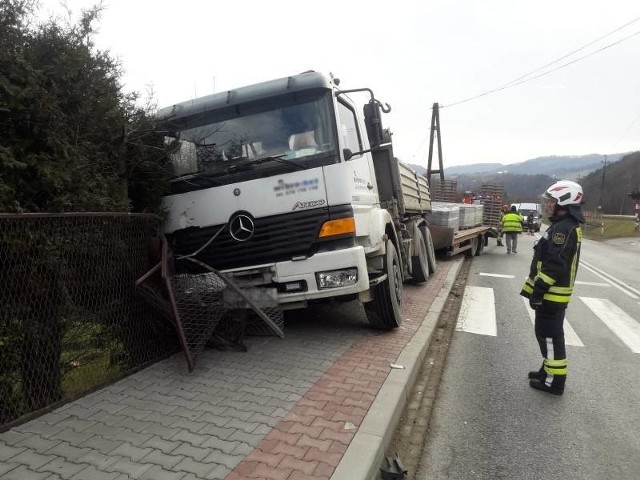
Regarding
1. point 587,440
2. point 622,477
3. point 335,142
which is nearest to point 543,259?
point 587,440

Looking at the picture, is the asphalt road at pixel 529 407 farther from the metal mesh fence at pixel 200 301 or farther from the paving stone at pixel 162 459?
the metal mesh fence at pixel 200 301

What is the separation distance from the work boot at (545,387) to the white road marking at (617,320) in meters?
2.18

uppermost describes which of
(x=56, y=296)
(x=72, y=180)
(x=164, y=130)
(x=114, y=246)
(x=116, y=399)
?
(x=164, y=130)

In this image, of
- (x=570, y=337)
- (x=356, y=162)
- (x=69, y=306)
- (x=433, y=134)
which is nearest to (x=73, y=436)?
(x=69, y=306)

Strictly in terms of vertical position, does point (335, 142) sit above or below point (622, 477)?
above

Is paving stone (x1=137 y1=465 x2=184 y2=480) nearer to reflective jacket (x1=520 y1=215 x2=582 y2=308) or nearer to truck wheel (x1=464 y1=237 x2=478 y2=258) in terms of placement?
reflective jacket (x1=520 y1=215 x2=582 y2=308)

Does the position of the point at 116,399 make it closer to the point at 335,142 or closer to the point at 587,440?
the point at 335,142

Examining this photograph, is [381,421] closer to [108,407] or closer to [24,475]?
[108,407]

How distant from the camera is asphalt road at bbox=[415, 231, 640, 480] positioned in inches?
118

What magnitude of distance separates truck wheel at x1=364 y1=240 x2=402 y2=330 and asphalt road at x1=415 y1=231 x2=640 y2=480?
80 cm

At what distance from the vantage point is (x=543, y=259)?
4.14 meters

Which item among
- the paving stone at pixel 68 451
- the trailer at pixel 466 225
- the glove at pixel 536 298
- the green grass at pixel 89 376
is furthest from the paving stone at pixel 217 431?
the trailer at pixel 466 225

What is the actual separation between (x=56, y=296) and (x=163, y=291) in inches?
43.1

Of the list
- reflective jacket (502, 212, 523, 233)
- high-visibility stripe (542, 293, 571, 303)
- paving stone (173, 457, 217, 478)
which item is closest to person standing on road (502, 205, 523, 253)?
reflective jacket (502, 212, 523, 233)
